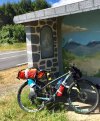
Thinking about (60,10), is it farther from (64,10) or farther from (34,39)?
(34,39)

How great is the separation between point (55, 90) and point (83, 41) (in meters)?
1.92

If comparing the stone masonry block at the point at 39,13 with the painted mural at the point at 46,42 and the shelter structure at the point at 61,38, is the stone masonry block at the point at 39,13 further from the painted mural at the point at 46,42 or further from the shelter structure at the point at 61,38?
the painted mural at the point at 46,42

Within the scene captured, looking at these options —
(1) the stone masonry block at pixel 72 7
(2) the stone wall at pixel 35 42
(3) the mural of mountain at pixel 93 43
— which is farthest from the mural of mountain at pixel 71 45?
(1) the stone masonry block at pixel 72 7

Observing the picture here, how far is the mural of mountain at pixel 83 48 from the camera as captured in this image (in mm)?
8397

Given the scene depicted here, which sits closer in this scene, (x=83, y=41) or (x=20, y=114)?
(x=20, y=114)

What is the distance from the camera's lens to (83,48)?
876cm

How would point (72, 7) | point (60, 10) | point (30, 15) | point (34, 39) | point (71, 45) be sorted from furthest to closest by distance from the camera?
point (71, 45) → point (34, 39) → point (30, 15) → point (60, 10) → point (72, 7)

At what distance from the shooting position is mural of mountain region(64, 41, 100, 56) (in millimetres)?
8397

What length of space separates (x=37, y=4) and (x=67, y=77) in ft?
150

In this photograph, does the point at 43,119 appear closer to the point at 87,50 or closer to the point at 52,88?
the point at 52,88

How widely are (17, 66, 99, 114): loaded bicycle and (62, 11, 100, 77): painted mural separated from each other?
1152mm

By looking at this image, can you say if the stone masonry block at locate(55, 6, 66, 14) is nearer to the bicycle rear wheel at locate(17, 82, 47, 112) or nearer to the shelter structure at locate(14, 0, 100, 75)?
the shelter structure at locate(14, 0, 100, 75)

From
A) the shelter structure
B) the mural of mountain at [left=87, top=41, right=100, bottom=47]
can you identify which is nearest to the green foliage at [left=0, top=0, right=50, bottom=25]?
the shelter structure

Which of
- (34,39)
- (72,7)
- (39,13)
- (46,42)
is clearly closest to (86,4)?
(72,7)
